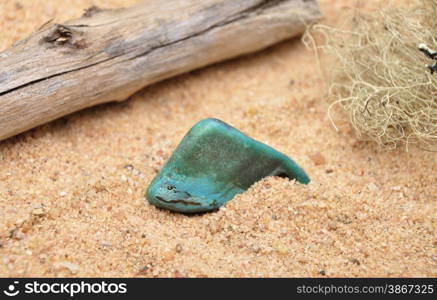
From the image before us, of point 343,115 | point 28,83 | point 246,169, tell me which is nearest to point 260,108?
point 343,115

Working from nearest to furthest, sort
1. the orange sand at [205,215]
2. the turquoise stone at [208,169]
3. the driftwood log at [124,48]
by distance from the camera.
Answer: the orange sand at [205,215], the turquoise stone at [208,169], the driftwood log at [124,48]

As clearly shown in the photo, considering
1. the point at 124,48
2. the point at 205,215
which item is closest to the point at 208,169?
the point at 205,215

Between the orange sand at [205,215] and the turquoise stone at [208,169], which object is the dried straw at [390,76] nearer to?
the orange sand at [205,215]

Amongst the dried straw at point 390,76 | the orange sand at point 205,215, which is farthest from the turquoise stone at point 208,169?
A: the dried straw at point 390,76

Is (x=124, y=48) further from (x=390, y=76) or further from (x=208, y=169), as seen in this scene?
(x=390, y=76)

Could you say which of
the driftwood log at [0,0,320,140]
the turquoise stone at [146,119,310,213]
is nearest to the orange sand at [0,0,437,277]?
the turquoise stone at [146,119,310,213]

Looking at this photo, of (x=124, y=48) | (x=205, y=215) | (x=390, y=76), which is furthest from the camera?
(x=124, y=48)
